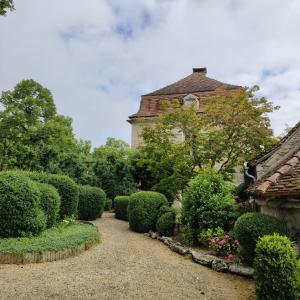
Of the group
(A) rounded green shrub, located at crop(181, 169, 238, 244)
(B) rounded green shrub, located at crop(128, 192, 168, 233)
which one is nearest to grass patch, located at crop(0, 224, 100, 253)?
(A) rounded green shrub, located at crop(181, 169, 238, 244)

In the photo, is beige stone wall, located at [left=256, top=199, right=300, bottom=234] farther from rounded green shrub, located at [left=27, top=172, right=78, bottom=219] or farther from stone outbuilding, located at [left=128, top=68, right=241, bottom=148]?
stone outbuilding, located at [left=128, top=68, right=241, bottom=148]

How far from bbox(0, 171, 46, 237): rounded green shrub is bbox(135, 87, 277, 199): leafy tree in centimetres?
685

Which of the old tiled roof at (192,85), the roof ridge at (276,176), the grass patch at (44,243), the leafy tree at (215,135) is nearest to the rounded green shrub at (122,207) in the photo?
the leafy tree at (215,135)

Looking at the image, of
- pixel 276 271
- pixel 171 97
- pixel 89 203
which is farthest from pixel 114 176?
pixel 276 271

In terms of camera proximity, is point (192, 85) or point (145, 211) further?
point (192, 85)

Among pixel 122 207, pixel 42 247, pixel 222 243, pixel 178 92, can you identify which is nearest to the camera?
pixel 42 247

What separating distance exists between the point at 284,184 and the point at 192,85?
65.2 feet

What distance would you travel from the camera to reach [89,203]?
14281mm

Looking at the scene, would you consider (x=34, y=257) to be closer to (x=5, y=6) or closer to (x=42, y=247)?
(x=42, y=247)

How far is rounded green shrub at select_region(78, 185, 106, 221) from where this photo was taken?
14.2m

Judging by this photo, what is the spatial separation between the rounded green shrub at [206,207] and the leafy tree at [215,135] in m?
3.43

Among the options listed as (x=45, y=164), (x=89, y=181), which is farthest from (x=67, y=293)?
(x=89, y=181)

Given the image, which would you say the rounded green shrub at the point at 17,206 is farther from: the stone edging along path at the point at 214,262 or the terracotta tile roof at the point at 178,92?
the terracotta tile roof at the point at 178,92

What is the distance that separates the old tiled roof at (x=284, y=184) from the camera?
18.3 ft
